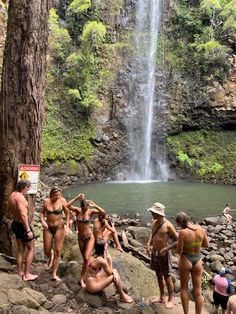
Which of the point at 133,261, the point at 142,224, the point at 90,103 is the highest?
the point at 90,103

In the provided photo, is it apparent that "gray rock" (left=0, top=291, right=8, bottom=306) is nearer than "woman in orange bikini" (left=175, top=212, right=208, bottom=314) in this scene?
Yes

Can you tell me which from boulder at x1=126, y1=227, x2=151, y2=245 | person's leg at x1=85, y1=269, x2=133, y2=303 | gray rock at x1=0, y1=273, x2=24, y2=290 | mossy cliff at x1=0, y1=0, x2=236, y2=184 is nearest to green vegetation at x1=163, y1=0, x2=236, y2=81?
mossy cliff at x1=0, y1=0, x2=236, y2=184

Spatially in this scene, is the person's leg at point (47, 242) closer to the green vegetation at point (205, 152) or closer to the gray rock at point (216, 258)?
the gray rock at point (216, 258)

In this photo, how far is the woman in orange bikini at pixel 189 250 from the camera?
14.9ft

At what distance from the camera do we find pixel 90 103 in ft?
74.7

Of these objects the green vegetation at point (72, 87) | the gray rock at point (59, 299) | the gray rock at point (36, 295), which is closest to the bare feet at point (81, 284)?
the gray rock at point (59, 299)

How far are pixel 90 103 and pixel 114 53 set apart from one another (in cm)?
576

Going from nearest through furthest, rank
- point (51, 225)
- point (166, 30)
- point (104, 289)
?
point (104, 289), point (51, 225), point (166, 30)

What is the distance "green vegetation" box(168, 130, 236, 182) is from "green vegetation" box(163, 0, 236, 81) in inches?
177

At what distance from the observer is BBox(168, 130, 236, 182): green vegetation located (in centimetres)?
2447

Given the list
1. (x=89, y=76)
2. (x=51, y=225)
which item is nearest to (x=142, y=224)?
(x=51, y=225)

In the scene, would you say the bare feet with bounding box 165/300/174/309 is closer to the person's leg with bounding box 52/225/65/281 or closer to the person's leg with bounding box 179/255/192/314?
the person's leg with bounding box 179/255/192/314

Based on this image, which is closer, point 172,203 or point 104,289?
point 104,289

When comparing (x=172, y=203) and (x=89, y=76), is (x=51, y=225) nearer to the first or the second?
(x=172, y=203)
